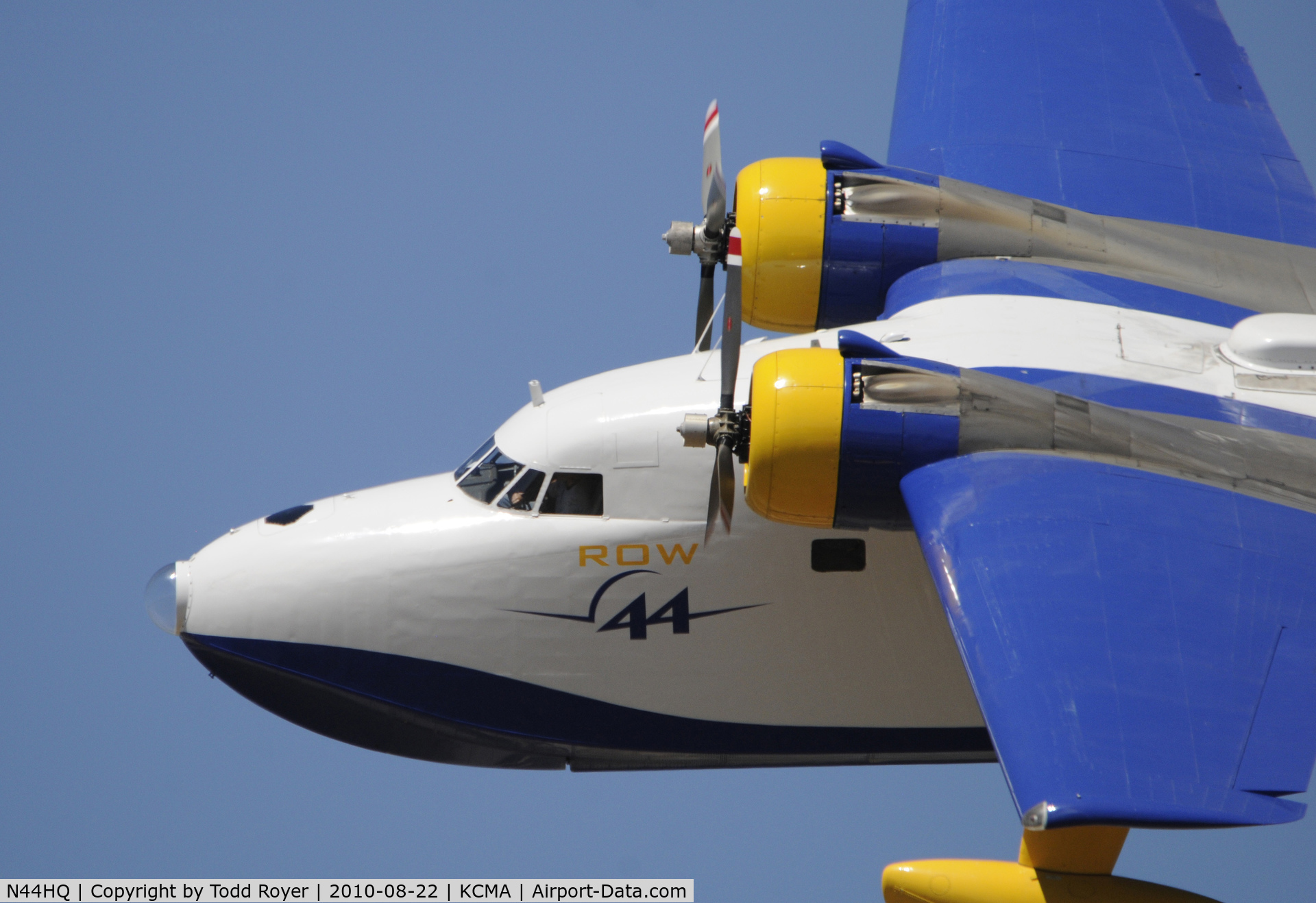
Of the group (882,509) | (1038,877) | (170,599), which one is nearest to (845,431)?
(882,509)

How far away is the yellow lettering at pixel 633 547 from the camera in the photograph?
39.2ft

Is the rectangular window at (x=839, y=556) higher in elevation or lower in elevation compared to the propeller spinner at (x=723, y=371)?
lower

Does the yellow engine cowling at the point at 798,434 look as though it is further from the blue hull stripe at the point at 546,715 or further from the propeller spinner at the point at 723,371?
the blue hull stripe at the point at 546,715

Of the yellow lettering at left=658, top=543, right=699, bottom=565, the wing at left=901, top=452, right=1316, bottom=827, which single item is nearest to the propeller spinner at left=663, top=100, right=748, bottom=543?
the yellow lettering at left=658, top=543, right=699, bottom=565

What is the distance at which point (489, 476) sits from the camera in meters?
12.6

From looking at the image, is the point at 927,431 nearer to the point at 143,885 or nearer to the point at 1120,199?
the point at 1120,199

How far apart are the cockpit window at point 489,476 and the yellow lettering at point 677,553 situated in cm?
149

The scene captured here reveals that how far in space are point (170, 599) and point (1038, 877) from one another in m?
7.78

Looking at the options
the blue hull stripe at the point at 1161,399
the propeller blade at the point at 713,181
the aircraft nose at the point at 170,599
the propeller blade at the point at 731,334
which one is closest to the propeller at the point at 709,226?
the propeller blade at the point at 713,181

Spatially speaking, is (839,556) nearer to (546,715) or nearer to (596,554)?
(596,554)

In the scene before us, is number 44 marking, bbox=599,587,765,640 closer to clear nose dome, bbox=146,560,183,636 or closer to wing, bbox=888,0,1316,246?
clear nose dome, bbox=146,560,183,636

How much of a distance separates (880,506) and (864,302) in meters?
2.94

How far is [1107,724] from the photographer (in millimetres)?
8273

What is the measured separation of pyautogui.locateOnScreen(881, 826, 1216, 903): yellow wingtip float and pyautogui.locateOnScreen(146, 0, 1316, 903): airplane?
3 centimetres
